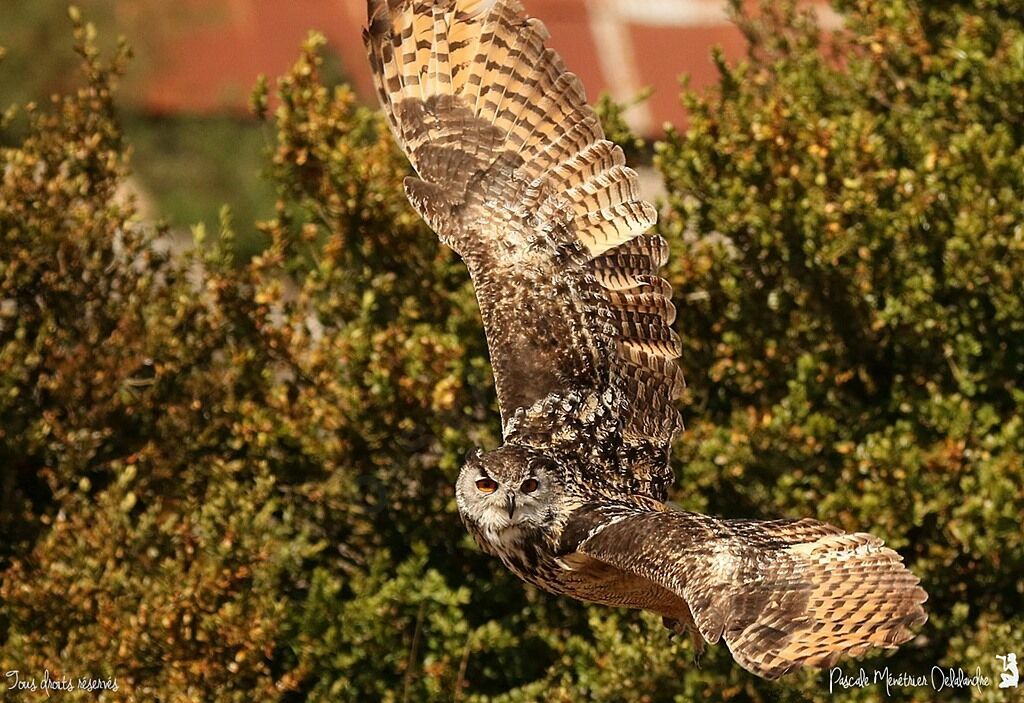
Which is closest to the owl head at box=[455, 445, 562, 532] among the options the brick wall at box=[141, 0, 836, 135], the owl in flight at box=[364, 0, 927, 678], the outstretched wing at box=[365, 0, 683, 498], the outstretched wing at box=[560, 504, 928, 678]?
the owl in flight at box=[364, 0, 927, 678]

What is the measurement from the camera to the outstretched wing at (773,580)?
399cm

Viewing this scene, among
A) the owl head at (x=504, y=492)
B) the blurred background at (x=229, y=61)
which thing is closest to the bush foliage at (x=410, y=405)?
the owl head at (x=504, y=492)

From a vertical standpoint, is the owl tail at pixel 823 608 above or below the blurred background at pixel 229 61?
below

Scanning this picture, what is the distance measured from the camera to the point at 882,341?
6.10 m

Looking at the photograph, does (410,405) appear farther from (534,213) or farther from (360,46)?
(360,46)

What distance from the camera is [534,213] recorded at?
235 inches

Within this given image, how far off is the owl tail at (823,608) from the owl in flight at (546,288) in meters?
0.15

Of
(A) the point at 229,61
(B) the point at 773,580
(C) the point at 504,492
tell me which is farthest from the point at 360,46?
(B) the point at 773,580

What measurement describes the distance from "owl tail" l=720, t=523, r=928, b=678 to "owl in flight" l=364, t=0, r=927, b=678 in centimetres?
15

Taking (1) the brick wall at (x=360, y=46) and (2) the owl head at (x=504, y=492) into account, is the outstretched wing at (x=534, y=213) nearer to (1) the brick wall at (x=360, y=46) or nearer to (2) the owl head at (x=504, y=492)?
(2) the owl head at (x=504, y=492)

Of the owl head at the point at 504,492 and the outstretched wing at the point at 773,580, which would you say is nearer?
the outstretched wing at the point at 773,580

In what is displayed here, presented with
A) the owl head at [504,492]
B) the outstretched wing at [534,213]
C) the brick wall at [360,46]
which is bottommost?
the owl head at [504,492]

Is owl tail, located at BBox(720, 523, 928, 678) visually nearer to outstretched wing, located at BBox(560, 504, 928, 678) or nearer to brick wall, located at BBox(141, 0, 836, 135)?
outstretched wing, located at BBox(560, 504, 928, 678)

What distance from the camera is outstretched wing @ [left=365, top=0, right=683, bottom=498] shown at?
18.5 ft
